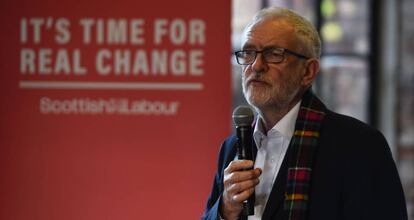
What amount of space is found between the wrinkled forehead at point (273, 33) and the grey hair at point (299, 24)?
0.02 m

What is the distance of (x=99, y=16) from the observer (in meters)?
2.73

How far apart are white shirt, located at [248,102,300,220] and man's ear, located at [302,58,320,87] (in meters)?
0.07

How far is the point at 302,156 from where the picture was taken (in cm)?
175

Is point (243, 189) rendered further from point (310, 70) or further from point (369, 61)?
point (369, 61)

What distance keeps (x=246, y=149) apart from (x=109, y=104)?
3.75ft

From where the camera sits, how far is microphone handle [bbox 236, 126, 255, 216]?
→ 1683 millimetres

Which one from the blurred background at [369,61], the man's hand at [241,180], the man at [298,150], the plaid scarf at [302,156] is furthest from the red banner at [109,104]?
the blurred background at [369,61]

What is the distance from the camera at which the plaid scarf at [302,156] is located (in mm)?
1706

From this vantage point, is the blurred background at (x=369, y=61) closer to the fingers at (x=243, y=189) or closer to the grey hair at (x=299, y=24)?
the grey hair at (x=299, y=24)

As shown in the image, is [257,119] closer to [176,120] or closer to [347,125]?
[347,125]

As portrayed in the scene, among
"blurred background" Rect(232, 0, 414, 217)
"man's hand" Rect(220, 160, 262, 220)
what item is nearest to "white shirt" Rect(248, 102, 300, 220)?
"man's hand" Rect(220, 160, 262, 220)

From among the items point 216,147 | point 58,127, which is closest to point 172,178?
point 216,147

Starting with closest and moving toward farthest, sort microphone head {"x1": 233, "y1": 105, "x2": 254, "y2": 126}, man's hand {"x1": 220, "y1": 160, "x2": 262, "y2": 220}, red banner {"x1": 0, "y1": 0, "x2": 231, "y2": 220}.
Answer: man's hand {"x1": 220, "y1": 160, "x2": 262, "y2": 220} < microphone head {"x1": 233, "y1": 105, "x2": 254, "y2": 126} < red banner {"x1": 0, "y1": 0, "x2": 231, "y2": 220}

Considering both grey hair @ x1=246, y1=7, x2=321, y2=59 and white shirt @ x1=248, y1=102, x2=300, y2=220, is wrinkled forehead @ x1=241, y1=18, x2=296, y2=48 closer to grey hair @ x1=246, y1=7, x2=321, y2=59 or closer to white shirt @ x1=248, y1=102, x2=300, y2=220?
grey hair @ x1=246, y1=7, x2=321, y2=59
